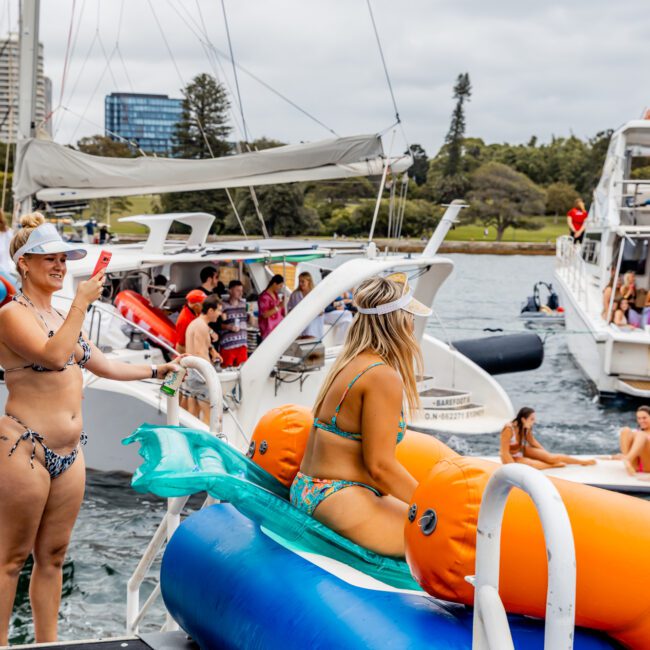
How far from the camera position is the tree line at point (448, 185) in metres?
51.0

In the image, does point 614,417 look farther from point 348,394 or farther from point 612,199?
point 348,394

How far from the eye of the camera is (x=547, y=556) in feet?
Answer: 7.09

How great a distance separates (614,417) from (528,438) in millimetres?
6156

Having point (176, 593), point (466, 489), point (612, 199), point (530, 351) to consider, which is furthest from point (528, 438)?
point (612, 199)

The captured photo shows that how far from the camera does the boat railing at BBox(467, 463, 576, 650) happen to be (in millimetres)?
2021

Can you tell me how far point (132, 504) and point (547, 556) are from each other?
791cm

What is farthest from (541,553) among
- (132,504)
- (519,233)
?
(519,233)

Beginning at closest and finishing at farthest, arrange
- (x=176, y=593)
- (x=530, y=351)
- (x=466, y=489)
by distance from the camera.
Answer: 1. (x=466, y=489)
2. (x=176, y=593)
3. (x=530, y=351)

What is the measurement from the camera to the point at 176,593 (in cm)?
363

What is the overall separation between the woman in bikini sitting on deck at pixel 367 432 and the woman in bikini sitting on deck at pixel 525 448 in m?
7.14

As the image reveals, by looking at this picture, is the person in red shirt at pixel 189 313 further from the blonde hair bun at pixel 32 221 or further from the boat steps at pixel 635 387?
the boat steps at pixel 635 387

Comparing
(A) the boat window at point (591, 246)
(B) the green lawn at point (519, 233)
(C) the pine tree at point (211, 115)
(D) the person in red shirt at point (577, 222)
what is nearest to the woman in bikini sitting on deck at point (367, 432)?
(D) the person in red shirt at point (577, 222)

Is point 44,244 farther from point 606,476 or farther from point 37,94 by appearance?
point 37,94

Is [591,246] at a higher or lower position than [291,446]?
higher
